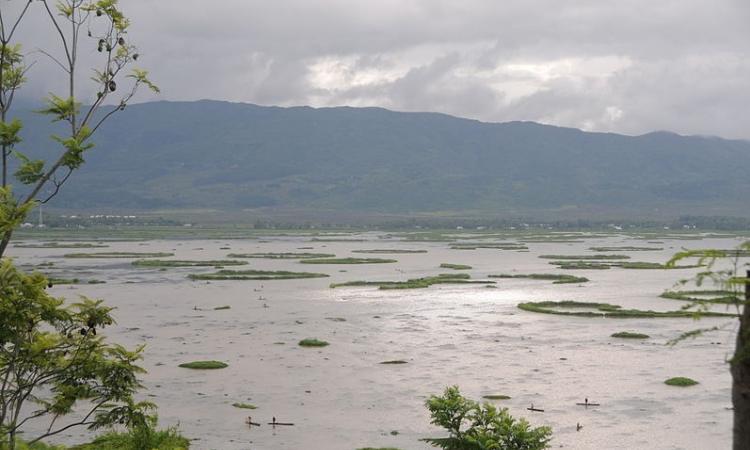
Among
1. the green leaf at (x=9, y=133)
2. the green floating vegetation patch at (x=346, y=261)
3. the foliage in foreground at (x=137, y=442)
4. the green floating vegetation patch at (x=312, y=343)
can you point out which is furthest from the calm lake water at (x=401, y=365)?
the green floating vegetation patch at (x=346, y=261)

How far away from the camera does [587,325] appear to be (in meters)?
53.3

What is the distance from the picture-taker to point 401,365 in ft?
131

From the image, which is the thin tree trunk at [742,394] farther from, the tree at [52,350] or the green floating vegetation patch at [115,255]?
the green floating vegetation patch at [115,255]

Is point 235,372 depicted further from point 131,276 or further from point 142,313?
point 131,276

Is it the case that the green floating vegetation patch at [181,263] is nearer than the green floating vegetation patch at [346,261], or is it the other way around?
the green floating vegetation patch at [181,263]

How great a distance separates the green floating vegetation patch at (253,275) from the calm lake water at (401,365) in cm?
544

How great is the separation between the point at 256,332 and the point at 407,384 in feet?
55.6

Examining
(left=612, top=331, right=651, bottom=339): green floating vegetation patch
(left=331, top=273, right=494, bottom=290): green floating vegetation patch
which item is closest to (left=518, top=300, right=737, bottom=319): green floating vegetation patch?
(left=612, top=331, right=651, bottom=339): green floating vegetation patch

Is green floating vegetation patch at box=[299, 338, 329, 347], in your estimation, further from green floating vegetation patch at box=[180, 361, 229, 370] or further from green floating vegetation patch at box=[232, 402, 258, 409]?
green floating vegetation patch at box=[232, 402, 258, 409]

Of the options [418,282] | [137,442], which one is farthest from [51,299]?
[418,282]

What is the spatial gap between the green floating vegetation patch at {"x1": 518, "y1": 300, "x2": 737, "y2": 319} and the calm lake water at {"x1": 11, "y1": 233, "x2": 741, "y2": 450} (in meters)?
1.23

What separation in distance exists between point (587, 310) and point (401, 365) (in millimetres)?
25246

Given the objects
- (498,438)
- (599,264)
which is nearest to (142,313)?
(498,438)

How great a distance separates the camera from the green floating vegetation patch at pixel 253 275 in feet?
276
